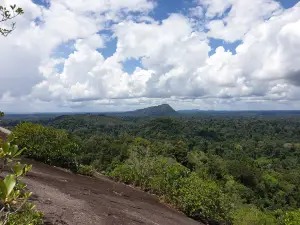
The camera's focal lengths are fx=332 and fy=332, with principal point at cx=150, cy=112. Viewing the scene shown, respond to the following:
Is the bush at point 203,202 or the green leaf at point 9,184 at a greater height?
the green leaf at point 9,184

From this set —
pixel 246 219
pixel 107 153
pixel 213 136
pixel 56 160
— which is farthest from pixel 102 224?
pixel 213 136

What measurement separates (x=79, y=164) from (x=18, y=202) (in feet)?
31.6

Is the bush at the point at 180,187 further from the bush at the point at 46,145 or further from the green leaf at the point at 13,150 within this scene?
the green leaf at the point at 13,150

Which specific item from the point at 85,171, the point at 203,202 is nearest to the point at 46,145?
the point at 85,171

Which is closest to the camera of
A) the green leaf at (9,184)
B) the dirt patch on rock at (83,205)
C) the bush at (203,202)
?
the green leaf at (9,184)

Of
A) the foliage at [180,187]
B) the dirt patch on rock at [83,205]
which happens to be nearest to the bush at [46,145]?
the dirt patch on rock at [83,205]

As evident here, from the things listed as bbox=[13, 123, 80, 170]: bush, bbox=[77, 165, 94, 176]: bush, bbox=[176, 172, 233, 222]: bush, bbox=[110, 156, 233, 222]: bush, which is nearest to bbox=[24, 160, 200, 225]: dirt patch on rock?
bbox=[13, 123, 80, 170]: bush

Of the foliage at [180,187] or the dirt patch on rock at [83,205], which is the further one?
the foliage at [180,187]

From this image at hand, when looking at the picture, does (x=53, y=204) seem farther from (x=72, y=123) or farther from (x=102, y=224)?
(x=72, y=123)

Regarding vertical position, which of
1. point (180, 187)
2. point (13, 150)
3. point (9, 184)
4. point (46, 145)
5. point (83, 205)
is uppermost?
point (13, 150)

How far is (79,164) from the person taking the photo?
17797mm

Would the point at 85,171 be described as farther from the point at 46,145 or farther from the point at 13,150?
the point at 13,150

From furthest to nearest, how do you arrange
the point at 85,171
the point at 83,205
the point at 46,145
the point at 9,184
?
the point at 85,171
the point at 46,145
the point at 83,205
the point at 9,184

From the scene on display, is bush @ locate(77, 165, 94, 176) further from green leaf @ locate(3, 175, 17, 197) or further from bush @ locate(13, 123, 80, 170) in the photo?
green leaf @ locate(3, 175, 17, 197)
